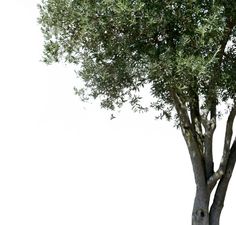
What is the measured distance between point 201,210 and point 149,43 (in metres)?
6.59

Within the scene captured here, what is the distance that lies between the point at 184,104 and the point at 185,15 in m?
3.66

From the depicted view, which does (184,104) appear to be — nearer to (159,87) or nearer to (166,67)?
(159,87)

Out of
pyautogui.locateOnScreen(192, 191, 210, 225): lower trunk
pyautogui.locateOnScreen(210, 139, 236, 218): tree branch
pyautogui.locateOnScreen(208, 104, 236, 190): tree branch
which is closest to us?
pyautogui.locateOnScreen(192, 191, 210, 225): lower trunk

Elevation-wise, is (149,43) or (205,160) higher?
(149,43)

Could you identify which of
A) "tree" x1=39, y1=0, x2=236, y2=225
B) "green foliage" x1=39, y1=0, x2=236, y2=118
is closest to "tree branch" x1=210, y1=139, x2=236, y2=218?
"tree" x1=39, y1=0, x2=236, y2=225

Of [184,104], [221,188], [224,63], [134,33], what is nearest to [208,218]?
[221,188]

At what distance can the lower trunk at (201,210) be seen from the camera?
800 inches

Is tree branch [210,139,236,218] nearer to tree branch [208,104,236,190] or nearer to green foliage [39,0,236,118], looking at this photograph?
tree branch [208,104,236,190]

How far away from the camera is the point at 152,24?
59.2 ft

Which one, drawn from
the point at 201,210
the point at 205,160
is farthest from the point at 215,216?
the point at 205,160

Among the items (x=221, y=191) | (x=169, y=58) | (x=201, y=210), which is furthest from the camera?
(x=221, y=191)

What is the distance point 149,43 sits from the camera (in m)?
18.9

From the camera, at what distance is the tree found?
17.8 metres

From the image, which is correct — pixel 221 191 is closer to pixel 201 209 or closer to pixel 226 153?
pixel 201 209
